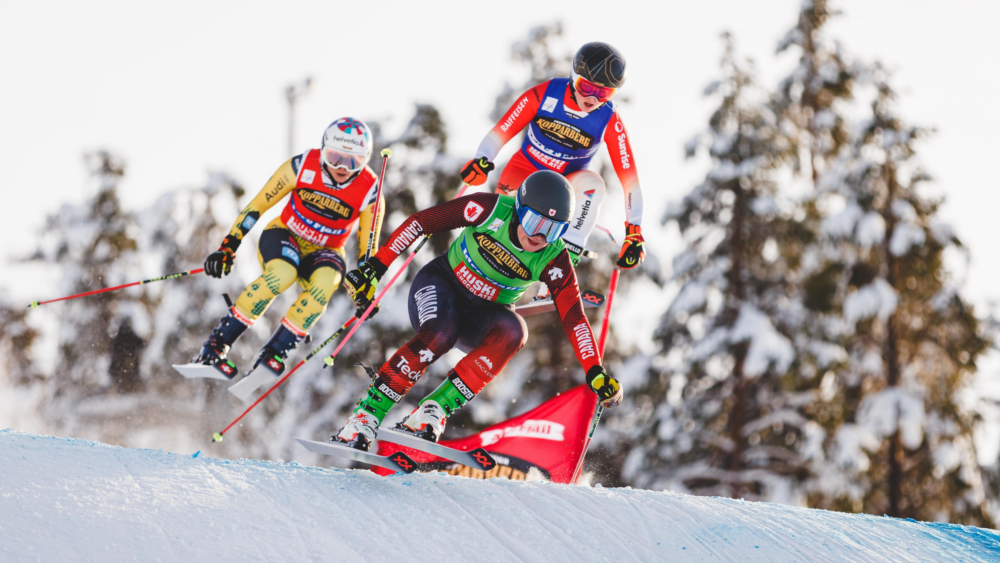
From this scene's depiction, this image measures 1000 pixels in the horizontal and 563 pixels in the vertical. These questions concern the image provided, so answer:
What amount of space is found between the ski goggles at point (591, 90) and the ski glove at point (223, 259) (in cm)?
273

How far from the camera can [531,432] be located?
6.98 meters

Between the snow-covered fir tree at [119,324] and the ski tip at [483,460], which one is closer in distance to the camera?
the ski tip at [483,460]

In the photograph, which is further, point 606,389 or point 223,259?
point 223,259

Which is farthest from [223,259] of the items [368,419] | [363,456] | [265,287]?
[363,456]

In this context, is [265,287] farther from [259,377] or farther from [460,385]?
[460,385]

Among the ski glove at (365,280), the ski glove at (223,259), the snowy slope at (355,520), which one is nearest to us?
the snowy slope at (355,520)

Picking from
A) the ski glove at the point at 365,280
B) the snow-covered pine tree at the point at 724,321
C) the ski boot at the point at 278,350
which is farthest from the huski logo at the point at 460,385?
the snow-covered pine tree at the point at 724,321

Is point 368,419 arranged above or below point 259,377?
above

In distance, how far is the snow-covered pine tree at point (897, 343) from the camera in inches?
496

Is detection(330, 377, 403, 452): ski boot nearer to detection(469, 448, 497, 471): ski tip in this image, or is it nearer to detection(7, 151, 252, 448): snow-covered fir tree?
detection(469, 448, 497, 471): ski tip

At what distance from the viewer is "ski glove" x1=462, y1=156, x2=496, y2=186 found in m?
5.72

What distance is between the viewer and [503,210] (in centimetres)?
488

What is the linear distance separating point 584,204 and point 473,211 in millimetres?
1258

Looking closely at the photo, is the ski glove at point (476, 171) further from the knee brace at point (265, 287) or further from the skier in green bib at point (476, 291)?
the knee brace at point (265, 287)
